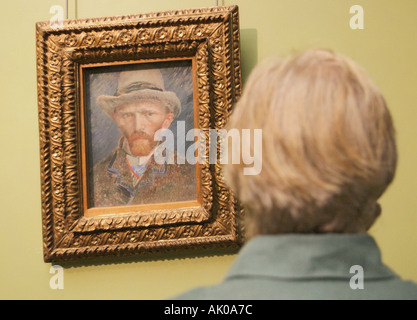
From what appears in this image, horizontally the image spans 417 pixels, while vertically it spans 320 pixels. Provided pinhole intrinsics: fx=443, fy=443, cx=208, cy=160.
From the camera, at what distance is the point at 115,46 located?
139 cm

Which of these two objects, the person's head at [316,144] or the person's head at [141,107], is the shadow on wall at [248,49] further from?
the person's head at [316,144]

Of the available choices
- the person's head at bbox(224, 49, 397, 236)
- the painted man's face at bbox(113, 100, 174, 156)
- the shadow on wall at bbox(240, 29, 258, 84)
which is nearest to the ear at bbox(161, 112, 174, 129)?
the painted man's face at bbox(113, 100, 174, 156)

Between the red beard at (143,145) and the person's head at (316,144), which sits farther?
the red beard at (143,145)

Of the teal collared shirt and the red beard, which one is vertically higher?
the red beard

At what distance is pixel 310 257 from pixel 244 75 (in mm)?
953

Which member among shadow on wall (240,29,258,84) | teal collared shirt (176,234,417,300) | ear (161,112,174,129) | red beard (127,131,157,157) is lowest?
teal collared shirt (176,234,417,300)

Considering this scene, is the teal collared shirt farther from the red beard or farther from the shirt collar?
the red beard

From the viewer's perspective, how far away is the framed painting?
4.51 feet

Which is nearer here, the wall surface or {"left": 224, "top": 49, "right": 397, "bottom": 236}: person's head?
{"left": 224, "top": 49, "right": 397, "bottom": 236}: person's head

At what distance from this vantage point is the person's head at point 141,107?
55.6 inches

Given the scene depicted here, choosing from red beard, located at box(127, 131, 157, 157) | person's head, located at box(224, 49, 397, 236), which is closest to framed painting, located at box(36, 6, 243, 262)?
red beard, located at box(127, 131, 157, 157)

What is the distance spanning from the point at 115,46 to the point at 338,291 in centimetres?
107

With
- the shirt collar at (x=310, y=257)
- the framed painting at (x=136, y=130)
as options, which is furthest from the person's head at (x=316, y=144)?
the framed painting at (x=136, y=130)

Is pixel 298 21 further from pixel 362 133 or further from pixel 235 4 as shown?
pixel 362 133
